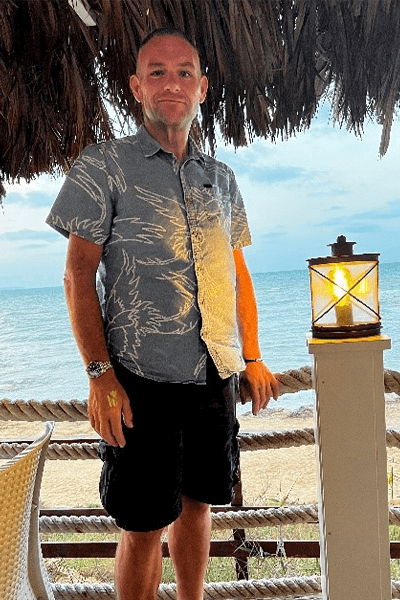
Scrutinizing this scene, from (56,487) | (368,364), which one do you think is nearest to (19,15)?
(368,364)

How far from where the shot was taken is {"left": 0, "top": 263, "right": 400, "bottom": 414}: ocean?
19.5 meters

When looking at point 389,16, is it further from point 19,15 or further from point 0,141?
point 0,141

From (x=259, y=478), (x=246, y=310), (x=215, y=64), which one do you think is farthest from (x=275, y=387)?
(x=259, y=478)

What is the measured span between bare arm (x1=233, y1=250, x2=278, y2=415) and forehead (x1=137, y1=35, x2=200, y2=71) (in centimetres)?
50

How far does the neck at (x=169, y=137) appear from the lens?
1.42m

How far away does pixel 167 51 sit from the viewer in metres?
1.41

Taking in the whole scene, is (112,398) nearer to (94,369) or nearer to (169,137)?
(94,369)

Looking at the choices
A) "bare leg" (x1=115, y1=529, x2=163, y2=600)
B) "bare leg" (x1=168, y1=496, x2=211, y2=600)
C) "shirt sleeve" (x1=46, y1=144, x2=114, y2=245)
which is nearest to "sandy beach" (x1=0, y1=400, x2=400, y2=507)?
"bare leg" (x1=168, y1=496, x2=211, y2=600)

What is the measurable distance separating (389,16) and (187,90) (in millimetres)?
780

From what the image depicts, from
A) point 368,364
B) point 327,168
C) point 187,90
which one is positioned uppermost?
point 327,168

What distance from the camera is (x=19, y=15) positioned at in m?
1.85

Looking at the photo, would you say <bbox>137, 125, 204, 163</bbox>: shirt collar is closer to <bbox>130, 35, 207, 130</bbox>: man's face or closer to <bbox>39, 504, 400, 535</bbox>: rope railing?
<bbox>130, 35, 207, 130</bbox>: man's face

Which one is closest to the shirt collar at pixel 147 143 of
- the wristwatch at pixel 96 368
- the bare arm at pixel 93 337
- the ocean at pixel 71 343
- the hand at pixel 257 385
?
the bare arm at pixel 93 337

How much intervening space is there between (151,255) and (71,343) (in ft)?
71.2
